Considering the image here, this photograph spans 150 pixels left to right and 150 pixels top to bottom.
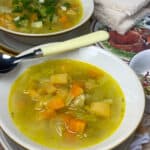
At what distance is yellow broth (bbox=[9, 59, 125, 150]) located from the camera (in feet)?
2.96

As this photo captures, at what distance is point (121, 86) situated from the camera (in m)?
1.03

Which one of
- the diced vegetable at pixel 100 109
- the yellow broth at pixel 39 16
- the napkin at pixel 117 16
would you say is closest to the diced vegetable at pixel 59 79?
the diced vegetable at pixel 100 109

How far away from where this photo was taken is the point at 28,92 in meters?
1.00

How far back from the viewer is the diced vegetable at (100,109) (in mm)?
947

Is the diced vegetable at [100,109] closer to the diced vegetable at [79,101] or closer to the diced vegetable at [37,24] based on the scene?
the diced vegetable at [79,101]

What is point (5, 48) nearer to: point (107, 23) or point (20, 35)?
point (20, 35)

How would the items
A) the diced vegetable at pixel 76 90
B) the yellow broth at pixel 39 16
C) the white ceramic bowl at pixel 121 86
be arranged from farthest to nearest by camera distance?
the yellow broth at pixel 39 16 < the diced vegetable at pixel 76 90 < the white ceramic bowl at pixel 121 86

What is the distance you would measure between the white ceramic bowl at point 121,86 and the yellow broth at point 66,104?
13 mm

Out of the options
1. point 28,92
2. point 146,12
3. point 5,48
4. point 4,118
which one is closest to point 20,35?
point 5,48

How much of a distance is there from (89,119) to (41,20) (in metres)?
0.44

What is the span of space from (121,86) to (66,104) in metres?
0.16

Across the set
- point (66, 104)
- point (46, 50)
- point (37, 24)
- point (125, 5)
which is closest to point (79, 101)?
point (66, 104)

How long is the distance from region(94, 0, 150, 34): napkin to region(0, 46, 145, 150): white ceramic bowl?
26 cm

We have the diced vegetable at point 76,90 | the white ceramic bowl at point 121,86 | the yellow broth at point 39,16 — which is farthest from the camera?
the yellow broth at point 39,16
